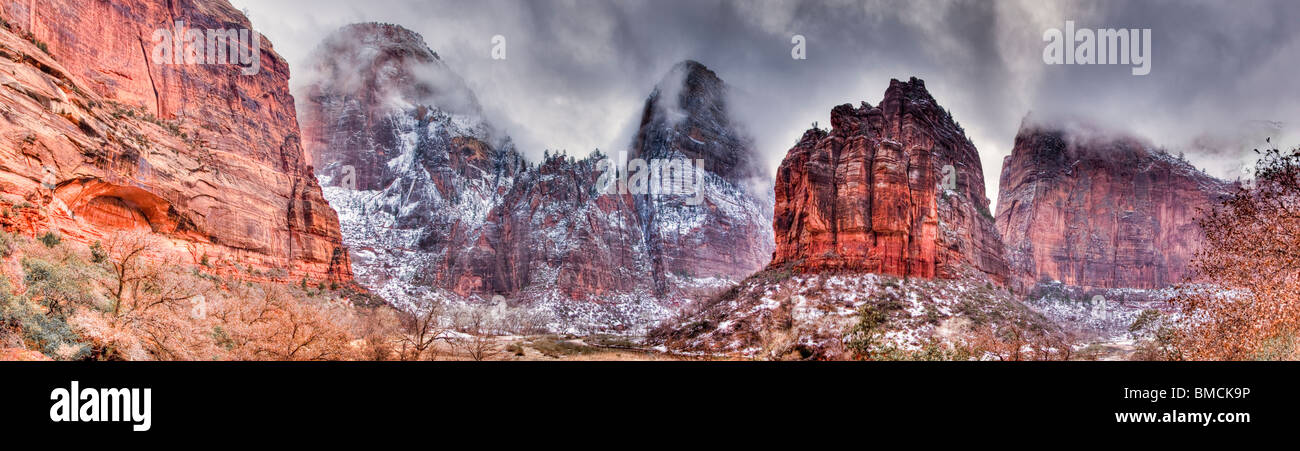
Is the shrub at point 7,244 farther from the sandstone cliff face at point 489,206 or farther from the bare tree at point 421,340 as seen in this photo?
the sandstone cliff face at point 489,206

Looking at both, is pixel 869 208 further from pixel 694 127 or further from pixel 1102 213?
pixel 694 127

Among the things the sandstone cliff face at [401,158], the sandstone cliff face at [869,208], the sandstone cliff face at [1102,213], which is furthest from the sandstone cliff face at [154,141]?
the sandstone cliff face at [1102,213]

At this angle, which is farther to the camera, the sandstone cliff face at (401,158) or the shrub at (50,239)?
the sandstone cliff face at (401,158)

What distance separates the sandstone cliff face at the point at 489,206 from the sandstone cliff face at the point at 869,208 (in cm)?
4801

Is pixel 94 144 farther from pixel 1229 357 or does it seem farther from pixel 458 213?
pixel 458 213

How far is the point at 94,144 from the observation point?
39375mm

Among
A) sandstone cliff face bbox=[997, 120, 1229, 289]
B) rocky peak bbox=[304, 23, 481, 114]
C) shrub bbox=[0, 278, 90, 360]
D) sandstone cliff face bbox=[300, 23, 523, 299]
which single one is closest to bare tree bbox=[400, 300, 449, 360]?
shrub bbox=[0, 278, 90, 360]

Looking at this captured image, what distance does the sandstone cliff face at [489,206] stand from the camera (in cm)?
10562

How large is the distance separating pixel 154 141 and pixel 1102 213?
456 feet

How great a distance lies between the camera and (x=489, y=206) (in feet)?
436

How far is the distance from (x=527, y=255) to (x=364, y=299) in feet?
122

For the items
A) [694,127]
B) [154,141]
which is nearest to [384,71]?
[694,127]

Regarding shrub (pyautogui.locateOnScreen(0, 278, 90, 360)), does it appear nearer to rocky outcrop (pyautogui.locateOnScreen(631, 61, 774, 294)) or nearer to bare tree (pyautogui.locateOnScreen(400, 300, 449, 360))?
bare tree (pyautogui.locateOnScreen(400, 300, 449, 360))
